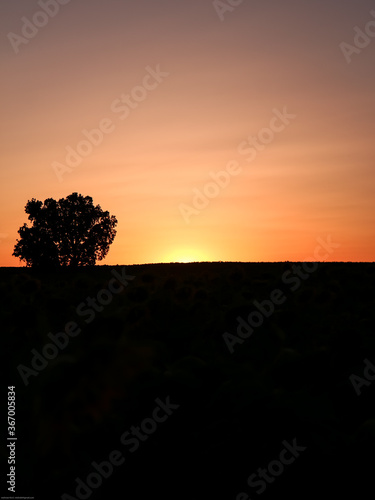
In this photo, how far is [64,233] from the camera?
73625mm

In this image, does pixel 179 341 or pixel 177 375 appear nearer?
pixel 177 375

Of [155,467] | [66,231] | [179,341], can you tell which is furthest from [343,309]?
[66,231]

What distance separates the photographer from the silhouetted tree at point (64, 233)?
2864 inches

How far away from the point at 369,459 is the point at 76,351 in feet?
3.58

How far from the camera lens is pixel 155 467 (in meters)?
2.34

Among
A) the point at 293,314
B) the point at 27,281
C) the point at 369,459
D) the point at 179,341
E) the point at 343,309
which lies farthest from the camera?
the point at 27,281

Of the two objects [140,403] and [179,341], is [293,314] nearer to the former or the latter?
[179,341]

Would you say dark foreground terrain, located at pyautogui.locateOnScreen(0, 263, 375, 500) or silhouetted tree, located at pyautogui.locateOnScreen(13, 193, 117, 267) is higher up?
silhouetted tree, located at pyautogui.locateOnScreen(13, 193, 117, 267)

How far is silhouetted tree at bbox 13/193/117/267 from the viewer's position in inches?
2864

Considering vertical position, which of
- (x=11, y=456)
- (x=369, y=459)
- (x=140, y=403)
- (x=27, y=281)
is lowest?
(x=369, y=459)

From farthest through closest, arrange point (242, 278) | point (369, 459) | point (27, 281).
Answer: point (242, 278), point (27, 281), point (369, 459)

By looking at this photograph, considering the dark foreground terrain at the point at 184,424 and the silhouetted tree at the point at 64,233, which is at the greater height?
the silhouetted tree at the point at 64,233

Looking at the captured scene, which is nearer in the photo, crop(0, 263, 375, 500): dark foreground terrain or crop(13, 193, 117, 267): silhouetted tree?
crop(0, 263, 375, 500): dark foreground terrain

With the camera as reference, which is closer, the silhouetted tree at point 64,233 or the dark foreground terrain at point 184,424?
the dark foreground terrain at point 184,424
